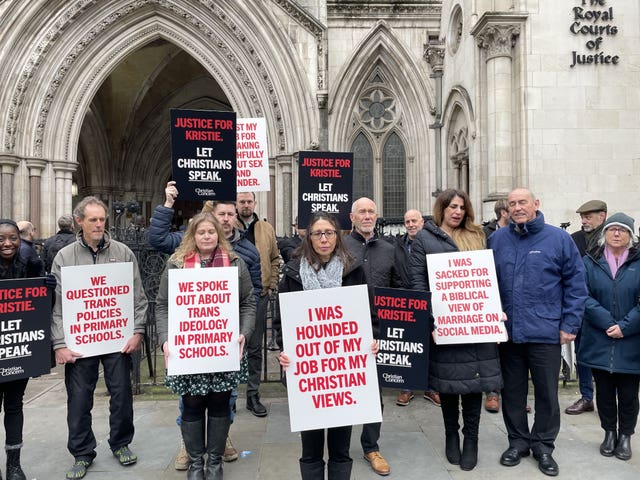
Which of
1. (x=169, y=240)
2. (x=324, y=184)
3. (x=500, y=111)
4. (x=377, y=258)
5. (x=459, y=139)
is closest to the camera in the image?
(x=377, y=258)

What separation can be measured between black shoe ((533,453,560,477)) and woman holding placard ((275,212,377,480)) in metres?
1.70

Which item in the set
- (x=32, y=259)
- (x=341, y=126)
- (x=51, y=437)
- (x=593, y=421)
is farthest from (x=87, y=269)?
(x=341, y=126)

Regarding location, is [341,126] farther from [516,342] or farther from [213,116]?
[516,342]

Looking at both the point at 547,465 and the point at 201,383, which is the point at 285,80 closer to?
the point at 201,383

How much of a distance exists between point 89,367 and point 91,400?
10.6 inches

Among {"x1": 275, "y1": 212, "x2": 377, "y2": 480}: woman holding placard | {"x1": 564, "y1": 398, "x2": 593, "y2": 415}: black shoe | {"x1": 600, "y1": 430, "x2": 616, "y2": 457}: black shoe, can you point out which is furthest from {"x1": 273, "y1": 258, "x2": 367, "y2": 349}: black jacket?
{"x1": 564, "y1": 398, "x2": 593, "y2": 415}: black shoe

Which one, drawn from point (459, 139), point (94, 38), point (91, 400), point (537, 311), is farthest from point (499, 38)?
point (94, 38)

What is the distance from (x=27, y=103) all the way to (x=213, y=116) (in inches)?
492

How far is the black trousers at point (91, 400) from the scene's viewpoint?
3723 mm

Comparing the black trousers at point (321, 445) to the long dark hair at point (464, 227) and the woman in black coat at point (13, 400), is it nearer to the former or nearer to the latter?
the long dark hair at point (464, 227)

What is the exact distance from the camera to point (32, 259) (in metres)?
3.71

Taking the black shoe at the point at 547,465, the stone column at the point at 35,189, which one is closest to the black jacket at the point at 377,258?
the black shoe at the point at 547,465

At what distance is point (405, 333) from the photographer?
12.4ft

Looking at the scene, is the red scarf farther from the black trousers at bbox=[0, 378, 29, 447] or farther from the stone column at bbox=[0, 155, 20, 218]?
the stone column at bbox=[0, 155, 20, 218]
